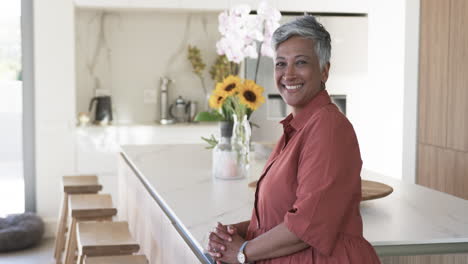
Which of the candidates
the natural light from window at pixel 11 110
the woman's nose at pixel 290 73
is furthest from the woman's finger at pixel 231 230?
the natural light from window at pixel 11 110

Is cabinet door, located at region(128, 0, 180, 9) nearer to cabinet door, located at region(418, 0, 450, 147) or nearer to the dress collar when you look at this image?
cabinet door, located at region(418, 0, 450, 147)

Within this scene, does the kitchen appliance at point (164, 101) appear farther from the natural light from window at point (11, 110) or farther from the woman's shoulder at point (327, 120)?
the woman's shoulder at point (327, 120)

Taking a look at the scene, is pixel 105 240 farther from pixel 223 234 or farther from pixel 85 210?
pixel 223 234

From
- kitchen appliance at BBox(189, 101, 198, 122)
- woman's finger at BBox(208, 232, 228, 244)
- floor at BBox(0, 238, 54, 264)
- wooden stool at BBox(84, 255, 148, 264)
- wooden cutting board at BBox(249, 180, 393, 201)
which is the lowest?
floor at BBox(0, 238, 54, 264)

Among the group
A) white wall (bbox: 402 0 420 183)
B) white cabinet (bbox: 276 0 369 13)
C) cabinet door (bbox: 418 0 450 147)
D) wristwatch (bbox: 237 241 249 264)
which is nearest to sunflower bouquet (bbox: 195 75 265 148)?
wristwatch (bbox: 237 241 249 264)

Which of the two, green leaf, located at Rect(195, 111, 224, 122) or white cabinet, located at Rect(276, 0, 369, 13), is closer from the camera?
green leaf, located at Rect(195, 111, 224, 122)

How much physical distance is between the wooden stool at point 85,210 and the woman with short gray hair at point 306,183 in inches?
80.8

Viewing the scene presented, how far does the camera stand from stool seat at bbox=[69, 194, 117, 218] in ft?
11.8

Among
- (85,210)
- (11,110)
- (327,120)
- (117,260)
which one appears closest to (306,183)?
(327,120)

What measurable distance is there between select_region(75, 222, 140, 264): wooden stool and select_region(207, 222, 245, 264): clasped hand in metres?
1.20

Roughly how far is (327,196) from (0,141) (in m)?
4.83

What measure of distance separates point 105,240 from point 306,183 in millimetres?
1669

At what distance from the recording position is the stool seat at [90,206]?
3588mm

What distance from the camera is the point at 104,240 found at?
2875 millimetres
